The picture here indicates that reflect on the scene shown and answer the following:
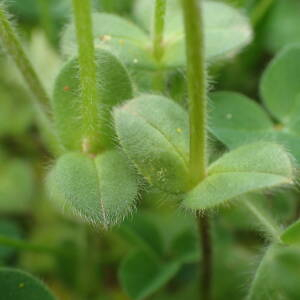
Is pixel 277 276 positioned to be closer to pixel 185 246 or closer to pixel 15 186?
pixel 185 246

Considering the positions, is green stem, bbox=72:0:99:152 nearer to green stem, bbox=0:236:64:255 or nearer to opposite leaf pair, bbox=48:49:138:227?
opposite leaf pair, bbox=48:49:138:227

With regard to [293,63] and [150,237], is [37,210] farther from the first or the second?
[293,63]

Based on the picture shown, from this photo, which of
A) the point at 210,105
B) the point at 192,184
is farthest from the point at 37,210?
the point at 192,184

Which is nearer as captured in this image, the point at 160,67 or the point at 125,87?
the point at 125,87

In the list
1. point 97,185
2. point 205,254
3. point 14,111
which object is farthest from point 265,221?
point 14,111

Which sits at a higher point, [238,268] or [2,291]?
[2,291]

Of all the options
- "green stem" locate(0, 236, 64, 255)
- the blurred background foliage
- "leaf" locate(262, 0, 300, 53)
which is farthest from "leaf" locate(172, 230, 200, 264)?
"leaf" locate(262, 0, 300, 53)
